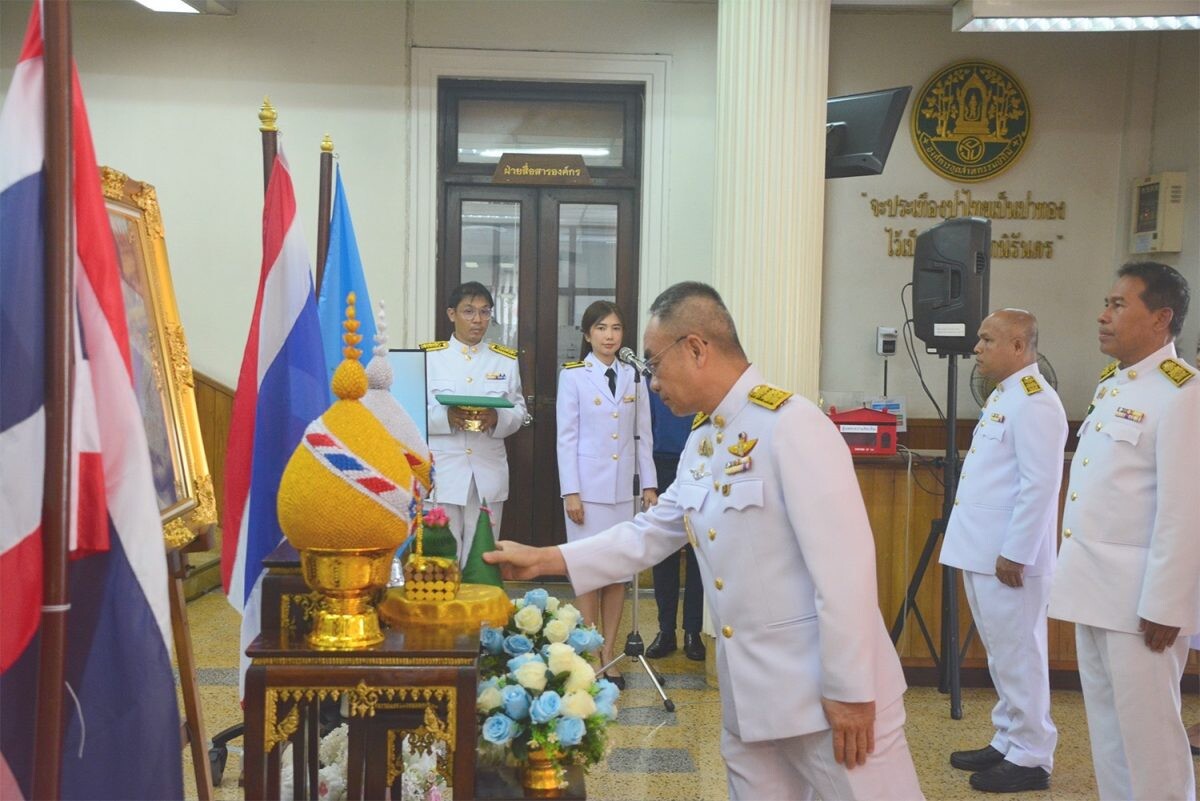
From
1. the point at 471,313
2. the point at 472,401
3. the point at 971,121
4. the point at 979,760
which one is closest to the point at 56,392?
the point at 472,401

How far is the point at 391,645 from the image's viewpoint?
1.65 m

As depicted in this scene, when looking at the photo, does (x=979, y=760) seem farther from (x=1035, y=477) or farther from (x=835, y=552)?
(x=835, y=552)

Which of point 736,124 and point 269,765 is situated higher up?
point 736,124

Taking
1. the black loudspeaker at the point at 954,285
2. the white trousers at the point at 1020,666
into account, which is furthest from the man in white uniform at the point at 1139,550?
the black loudspeaker at the point at 954,285

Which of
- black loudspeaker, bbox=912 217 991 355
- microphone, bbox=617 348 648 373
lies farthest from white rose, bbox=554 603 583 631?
black loudspeaker, bbox=912 217 991 355

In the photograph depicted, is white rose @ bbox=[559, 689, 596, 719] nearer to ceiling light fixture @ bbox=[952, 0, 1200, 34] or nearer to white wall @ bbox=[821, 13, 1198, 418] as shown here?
ceiling light fixture @ bbox=[952, 0, 1200, 34]

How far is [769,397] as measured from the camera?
80.3 inches

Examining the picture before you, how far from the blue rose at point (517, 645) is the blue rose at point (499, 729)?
180mm

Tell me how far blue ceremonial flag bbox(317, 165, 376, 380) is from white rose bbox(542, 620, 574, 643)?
1.40m

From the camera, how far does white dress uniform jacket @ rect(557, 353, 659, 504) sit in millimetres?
4426

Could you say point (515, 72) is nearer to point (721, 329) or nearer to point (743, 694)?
point (721, 329)

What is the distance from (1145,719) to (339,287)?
95.7 inches

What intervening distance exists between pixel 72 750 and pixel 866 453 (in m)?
3.58

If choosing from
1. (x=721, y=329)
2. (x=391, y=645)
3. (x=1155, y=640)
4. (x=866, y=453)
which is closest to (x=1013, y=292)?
(x=866, y=453)
